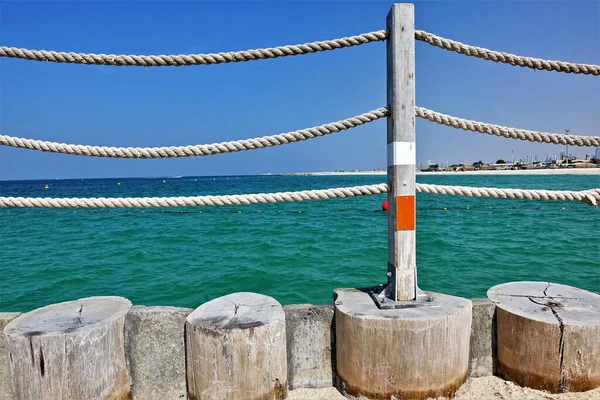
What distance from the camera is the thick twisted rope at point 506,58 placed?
210 centimetres

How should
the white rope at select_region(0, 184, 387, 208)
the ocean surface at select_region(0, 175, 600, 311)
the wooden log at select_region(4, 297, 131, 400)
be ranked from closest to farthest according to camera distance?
the wooden log at select_region(4, 297, 131, 400)
the white rope at select_region(0, 184, 387, 208)
the ocean surface at select_region(0, 175, 600, 311)

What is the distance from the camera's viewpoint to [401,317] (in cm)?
185

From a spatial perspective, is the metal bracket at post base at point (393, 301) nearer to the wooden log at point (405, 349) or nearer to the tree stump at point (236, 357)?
the wooden log at point (405, 349)

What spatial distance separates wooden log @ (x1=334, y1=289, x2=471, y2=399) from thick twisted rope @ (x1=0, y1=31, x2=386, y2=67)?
60.0 inches

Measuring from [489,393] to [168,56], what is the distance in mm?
2695

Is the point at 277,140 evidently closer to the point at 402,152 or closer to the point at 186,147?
the point at 186,147

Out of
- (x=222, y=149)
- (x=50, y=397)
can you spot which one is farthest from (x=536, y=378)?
(x=50, y=397)

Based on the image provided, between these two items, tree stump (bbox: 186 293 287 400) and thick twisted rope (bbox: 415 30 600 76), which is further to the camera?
thick twisted rope (bbox: 415 30 600 76)

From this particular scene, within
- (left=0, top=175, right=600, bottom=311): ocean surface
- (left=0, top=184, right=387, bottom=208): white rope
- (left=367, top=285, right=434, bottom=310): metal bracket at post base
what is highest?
(left=0, top=184, right=387, bottom=208): white rope

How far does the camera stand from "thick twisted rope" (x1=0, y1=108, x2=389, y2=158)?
1.93m

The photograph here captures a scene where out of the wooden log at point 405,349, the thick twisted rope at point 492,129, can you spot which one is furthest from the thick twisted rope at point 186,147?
the wooden log at point 405,349

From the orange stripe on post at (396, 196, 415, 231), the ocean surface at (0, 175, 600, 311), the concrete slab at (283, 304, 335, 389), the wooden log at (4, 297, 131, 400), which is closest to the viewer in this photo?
the wooden log at (4, 297, 131, 400)

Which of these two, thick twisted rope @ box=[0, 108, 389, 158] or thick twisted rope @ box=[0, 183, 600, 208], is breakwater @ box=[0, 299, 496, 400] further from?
thick twisted rope @ box=[0, 108, 389, 158]

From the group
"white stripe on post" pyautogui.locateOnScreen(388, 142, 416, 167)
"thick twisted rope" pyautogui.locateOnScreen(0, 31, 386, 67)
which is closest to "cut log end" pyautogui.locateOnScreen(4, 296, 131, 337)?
"thick twisted rope" pyautogui.locateOnScreen(0, 31, 386, 67)
